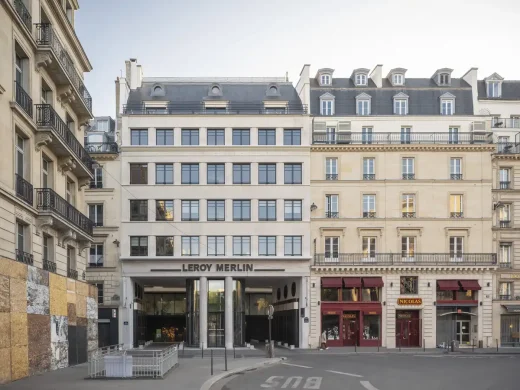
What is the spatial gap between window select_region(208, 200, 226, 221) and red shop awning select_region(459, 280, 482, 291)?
1927cm

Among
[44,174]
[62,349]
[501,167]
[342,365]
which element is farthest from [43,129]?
[501,167]

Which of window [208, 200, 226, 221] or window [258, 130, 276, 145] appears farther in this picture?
window [258, 130, 276, 145]

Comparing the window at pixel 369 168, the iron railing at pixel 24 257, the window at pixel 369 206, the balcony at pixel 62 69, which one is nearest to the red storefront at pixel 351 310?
the window at pixel 369 206

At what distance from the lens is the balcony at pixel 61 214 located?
98.4 ft

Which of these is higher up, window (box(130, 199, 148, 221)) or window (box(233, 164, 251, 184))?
window (box(233, 164, 251, 184))

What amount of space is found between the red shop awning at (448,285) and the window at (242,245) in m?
15.1

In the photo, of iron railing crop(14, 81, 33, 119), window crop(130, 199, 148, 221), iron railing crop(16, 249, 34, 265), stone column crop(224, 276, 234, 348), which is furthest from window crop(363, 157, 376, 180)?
iron railing crop(16, 249, 34, 265)

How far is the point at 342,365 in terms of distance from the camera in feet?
124

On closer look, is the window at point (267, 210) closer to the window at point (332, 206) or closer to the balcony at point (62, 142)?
the window at point (332, 206)

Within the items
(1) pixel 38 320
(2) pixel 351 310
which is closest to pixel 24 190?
(1) pixel 38 320

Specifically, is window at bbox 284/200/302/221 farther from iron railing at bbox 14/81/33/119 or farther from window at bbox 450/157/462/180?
iron railing at bbox 14/81/33/119

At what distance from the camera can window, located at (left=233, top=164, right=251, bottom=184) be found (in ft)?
190

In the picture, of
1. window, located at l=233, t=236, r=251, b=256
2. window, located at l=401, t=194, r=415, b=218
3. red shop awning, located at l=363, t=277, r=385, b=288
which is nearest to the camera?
red shop awning, located at l=363, t=277, r=385, b=288

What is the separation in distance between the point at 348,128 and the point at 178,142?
13740 millimetres
